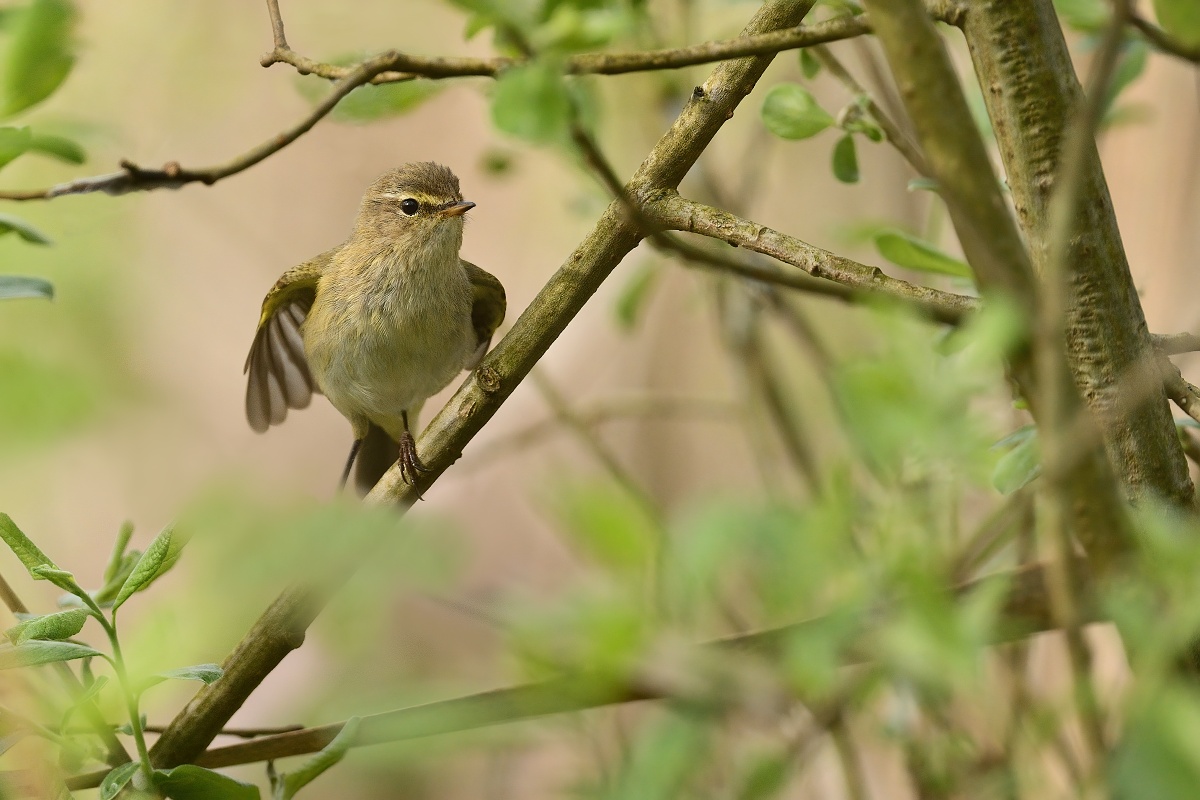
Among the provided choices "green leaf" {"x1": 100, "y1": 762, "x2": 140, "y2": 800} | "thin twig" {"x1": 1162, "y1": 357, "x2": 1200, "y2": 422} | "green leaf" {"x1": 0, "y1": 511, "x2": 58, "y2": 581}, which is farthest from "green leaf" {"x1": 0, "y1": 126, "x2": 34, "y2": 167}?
"thin twig" {"x1": 1162, "y1": 357, "x2": 1200, "y2": 422}

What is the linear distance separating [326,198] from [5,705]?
13.6 ft

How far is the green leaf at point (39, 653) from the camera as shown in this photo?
1.00m

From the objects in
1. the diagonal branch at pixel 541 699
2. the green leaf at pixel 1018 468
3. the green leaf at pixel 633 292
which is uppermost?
the green leaf at pixel 633 292

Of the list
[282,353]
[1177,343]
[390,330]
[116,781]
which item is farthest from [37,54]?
[282,353]

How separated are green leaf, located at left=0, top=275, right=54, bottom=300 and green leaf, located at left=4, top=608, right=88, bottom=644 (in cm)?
41

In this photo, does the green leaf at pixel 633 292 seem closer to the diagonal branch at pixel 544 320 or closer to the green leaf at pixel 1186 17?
the diagonal branch at pixel 544 320

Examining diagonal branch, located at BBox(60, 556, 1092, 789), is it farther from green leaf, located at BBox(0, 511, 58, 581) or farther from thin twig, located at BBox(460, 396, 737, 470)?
thin twig, located at BBox(460, 396, 737, 470)

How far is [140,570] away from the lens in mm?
1040

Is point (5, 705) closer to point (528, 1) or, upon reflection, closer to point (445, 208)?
point (528, 1)

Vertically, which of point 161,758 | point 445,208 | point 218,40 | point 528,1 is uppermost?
point 218,40

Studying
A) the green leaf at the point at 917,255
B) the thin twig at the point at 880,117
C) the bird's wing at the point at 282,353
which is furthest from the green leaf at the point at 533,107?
the bird's wing at the point at 282,353

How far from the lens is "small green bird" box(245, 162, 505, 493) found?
263 centimetres

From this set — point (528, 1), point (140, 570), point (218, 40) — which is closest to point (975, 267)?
point (528, 1)

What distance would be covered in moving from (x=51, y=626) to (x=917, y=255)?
1012 mm
